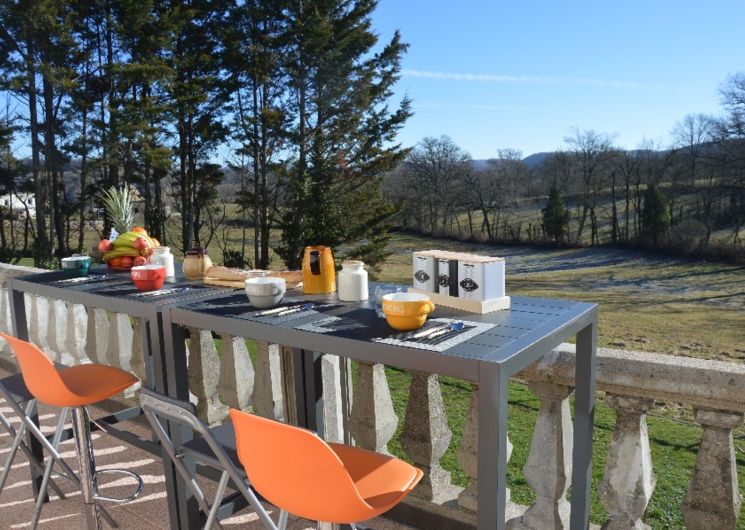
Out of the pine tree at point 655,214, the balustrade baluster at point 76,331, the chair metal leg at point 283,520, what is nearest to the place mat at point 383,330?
the chair metal leg at point 283,520

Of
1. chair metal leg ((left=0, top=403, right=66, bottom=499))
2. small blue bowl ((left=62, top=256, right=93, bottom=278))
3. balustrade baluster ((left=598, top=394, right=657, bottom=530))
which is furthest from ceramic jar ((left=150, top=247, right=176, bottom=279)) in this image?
balustrade baluster ((left=598, top=394, right=657, bottom=530))

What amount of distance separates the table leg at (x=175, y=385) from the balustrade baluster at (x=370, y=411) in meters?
0.60

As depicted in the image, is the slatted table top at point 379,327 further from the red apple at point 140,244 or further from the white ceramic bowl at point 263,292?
the red apple at point 140,244

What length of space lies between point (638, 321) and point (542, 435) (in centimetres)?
2277

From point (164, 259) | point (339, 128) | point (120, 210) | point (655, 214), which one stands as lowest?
point (655, 214)

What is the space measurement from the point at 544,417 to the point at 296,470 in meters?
0.92

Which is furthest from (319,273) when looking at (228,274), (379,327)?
(379,327)

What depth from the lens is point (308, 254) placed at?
1.91 metres

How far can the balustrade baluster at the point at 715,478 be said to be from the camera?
151 cm

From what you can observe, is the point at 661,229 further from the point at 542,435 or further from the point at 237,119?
the point at 542,435

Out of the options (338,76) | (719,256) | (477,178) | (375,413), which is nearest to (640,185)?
(719,256)

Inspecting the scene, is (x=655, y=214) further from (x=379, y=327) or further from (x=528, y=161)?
(x=379, y=327)

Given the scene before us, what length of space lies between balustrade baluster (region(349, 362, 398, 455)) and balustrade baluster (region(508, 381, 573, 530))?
0.52 meters

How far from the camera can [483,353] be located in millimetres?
1196
